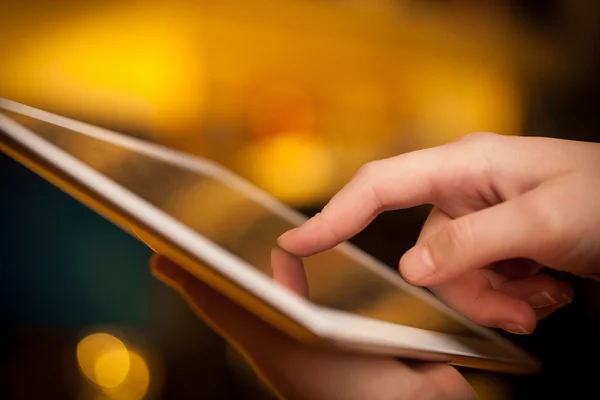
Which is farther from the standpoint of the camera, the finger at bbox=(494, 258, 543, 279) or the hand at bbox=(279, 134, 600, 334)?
the finger at bbox=(494, 258, 543, 279)

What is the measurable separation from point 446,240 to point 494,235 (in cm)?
4

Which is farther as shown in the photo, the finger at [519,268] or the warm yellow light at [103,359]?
the warm yellow light at [103,359]

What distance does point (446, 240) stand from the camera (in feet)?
1.36

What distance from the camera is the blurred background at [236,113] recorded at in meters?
1.20

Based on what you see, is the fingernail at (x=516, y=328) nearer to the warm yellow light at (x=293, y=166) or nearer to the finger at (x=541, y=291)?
the finger at (x=541, y=291)

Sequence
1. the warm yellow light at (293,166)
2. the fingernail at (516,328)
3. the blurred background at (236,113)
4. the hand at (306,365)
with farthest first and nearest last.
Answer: the warm yellow light at (293,166) → the blurred background at (236,113) → the fingernail at (516,328) → the hand at (306,365)

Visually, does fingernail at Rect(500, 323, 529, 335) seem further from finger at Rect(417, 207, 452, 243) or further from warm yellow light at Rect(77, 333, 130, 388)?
warm yellow light at Rect(77, 333, 130, 388)

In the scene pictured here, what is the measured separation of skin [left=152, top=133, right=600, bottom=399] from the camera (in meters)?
0.39

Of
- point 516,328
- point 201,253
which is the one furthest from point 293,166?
point 201,253

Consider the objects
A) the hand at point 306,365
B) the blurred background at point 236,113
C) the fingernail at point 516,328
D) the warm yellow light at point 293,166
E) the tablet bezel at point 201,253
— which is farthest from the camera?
the warm yellow light at point 293,166

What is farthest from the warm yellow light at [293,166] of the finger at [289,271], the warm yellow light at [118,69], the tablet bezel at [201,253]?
the tablet bezel at [201,253]

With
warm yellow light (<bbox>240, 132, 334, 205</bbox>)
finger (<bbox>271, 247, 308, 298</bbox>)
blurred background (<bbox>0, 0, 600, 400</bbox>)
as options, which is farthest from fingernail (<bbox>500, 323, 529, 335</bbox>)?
warm yellow light (<bbox>240, 132, 334, 205</bbox>)

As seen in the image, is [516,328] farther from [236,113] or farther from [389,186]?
[236,113]

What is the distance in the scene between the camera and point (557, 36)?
137cm
